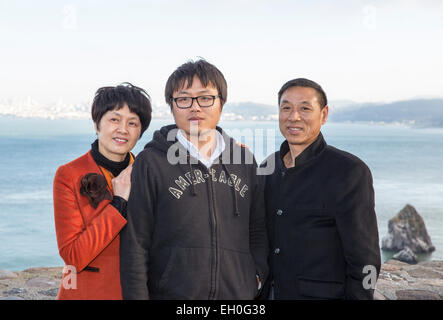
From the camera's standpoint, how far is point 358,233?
2506 mm

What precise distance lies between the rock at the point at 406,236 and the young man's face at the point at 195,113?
2355 cm

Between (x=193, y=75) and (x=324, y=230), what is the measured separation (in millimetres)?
1233

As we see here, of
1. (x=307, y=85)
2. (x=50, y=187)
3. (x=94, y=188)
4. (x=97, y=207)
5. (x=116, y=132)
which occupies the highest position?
(x=307, y=85)

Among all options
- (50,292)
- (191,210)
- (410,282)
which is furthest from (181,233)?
(410,282)

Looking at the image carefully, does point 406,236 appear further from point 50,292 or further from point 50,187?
point 50,187

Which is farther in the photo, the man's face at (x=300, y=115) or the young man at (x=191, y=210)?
the man's face at (x=300, y=115)

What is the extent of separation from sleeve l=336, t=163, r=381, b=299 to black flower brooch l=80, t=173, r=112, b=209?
55.9 inches

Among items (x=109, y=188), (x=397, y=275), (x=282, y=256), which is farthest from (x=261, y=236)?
(x=397, y=275)

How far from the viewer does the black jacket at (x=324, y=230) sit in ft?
8.29

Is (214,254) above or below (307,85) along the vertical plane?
below

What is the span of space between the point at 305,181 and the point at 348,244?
47cm

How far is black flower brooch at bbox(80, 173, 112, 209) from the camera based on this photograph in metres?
2.51

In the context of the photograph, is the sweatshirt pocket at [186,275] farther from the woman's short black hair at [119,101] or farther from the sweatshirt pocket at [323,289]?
the woman's short black hair at [119,101]

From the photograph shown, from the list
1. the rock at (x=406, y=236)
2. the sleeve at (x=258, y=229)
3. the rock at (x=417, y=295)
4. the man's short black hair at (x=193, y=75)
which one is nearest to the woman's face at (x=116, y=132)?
the man's short black hair at (x=193, y=75)
